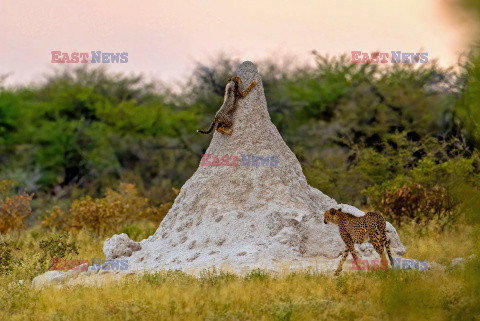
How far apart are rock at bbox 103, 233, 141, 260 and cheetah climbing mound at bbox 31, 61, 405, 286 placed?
17 mm

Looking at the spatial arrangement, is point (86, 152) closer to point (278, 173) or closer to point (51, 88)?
point (51, 88)

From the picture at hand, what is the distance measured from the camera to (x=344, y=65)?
39094mm

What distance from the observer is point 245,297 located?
742 centimetres

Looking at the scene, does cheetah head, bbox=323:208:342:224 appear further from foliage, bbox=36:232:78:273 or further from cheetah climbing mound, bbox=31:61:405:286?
foliage, bbox=36:232:78:273

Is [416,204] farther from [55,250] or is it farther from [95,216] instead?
[55,250]

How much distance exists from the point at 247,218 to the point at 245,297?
8.91 ft

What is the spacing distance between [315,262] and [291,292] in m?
1.74

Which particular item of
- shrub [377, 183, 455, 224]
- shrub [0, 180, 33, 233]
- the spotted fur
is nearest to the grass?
the spotted fur

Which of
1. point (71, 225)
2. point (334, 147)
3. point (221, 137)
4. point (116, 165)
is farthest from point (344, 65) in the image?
point (221, 137)

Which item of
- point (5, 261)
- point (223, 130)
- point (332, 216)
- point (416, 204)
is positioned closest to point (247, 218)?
point (332, 216)

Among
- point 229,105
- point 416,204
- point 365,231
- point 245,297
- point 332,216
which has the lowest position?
point 245,297

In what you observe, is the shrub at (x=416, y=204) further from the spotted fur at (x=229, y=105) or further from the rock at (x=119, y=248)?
the rock at (x=119, y=248)

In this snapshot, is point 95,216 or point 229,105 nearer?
point 229,105

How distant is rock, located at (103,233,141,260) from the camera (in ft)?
34.8
